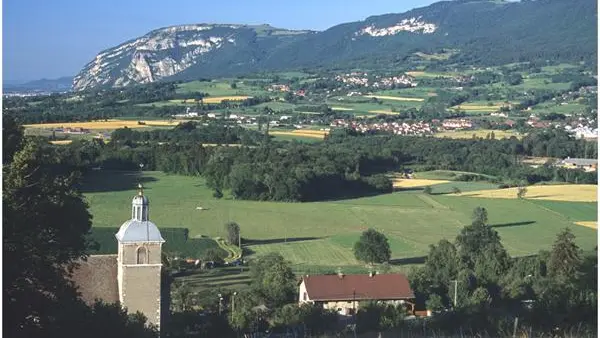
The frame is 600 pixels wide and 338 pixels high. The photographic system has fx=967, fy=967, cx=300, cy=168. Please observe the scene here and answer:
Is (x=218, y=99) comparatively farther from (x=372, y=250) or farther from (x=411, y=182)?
(x=372, y=250)

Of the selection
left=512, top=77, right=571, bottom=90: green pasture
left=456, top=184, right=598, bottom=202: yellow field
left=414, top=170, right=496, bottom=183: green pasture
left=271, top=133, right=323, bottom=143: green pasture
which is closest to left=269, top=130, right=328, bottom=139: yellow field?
left=271, top=133, right=323, bottom=143: green pasture

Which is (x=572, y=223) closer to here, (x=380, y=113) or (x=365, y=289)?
(x=365, y=289)

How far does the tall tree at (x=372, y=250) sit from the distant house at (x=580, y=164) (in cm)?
2378

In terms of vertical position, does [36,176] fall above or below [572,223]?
above

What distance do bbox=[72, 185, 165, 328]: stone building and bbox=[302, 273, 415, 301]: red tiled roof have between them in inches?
149

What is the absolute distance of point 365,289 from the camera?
18125 mm

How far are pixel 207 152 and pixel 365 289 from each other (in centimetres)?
2764

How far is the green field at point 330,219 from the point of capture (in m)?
26.4

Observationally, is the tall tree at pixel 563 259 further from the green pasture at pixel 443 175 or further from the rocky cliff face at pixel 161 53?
the rocky cliff face at pixel 161 53

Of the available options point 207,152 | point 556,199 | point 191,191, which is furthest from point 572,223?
point 207,152

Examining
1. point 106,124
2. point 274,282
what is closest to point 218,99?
point 106,124

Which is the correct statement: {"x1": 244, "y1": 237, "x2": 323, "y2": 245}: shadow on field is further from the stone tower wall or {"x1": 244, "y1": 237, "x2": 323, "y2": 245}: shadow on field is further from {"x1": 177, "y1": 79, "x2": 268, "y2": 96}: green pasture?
{"x1": 177, "y1": 79, "x2": 268, "y2": 96}: green pasture

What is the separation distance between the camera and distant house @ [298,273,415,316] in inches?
685

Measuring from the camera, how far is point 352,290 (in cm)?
1798
